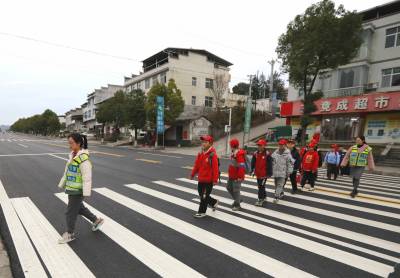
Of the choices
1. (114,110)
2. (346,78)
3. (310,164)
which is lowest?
(310,164)

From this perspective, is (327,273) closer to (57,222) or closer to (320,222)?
(320,222)

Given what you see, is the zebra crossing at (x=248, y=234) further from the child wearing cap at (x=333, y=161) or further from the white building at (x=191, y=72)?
the white building at (x=191, y=72)

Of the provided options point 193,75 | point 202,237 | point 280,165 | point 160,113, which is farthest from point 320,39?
point 193,75

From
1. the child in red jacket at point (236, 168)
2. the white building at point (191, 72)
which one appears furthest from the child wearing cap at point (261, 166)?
the white building at point (191, 72)

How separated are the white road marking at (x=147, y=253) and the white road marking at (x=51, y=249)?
28.0 inches

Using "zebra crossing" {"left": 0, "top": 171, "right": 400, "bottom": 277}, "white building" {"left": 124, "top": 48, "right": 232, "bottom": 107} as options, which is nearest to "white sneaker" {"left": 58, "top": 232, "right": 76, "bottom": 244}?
"zebra crossing" {"left": 0, "top": 171, "right": 400, "bottom": 277}

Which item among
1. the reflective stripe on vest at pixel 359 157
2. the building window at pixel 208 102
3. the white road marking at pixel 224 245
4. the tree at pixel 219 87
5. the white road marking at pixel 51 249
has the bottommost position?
→ the white road marking at pixel 51 249

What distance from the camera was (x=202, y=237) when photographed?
453cm

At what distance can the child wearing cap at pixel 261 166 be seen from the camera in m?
6.47

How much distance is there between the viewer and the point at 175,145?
36.0 metres

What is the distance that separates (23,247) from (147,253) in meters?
1.93

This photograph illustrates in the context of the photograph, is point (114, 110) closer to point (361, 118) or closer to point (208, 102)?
point (208, 102)

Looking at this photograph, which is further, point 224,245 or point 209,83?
point 209,83

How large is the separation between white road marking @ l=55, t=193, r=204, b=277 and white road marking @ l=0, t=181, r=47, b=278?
3.72 feet
